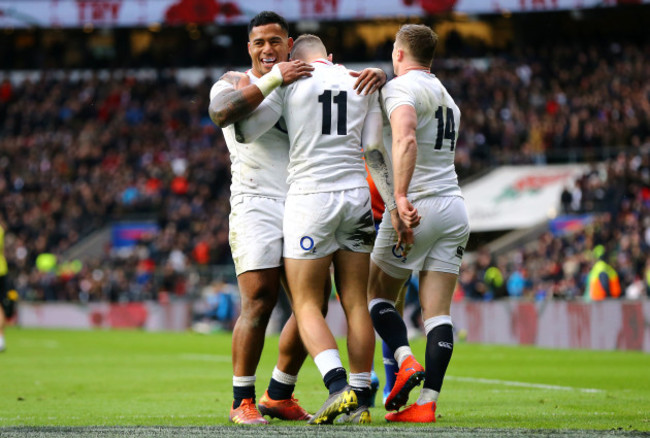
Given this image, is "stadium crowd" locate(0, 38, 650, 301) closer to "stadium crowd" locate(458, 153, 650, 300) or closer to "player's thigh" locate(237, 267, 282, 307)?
"stadium crowd" locate(458, 153, 650, 300)

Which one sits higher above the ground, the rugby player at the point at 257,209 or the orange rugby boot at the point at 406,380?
the rugby player at the point at 257,209

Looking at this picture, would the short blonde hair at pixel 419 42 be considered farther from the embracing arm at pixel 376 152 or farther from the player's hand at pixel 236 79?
the player's hand at pixel 236 79

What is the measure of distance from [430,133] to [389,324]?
121 cm

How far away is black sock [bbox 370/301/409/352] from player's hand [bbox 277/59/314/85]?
5.06 feet

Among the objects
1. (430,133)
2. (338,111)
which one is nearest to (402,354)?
(430,133)

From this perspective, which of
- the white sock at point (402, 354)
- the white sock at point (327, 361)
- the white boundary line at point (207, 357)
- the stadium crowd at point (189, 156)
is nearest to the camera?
the white sock at point (327, 361)

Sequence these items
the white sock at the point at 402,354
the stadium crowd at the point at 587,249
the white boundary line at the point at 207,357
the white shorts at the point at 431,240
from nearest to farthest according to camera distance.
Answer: the white sock at the point at 402,354, the white shorts at the point at 431,240, the white boundary line at the point at 207,357, the stadium crowd at the point at 587,249

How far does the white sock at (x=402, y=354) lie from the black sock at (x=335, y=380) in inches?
20.0

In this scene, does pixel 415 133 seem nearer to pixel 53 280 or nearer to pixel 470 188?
pixel 470 188

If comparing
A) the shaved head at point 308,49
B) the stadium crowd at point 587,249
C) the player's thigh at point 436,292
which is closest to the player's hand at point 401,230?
the player's thigh at point 436,292

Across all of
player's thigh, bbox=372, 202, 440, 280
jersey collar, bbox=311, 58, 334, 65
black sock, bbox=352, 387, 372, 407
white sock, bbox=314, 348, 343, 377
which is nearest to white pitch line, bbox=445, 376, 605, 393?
player's thigh, bbox=372, 202, 440, 280

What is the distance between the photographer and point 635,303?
55.2ft

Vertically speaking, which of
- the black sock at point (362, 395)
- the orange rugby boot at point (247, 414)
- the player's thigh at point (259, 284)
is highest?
the player's thigh at point (259, 284)

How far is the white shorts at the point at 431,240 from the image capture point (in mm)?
6723
